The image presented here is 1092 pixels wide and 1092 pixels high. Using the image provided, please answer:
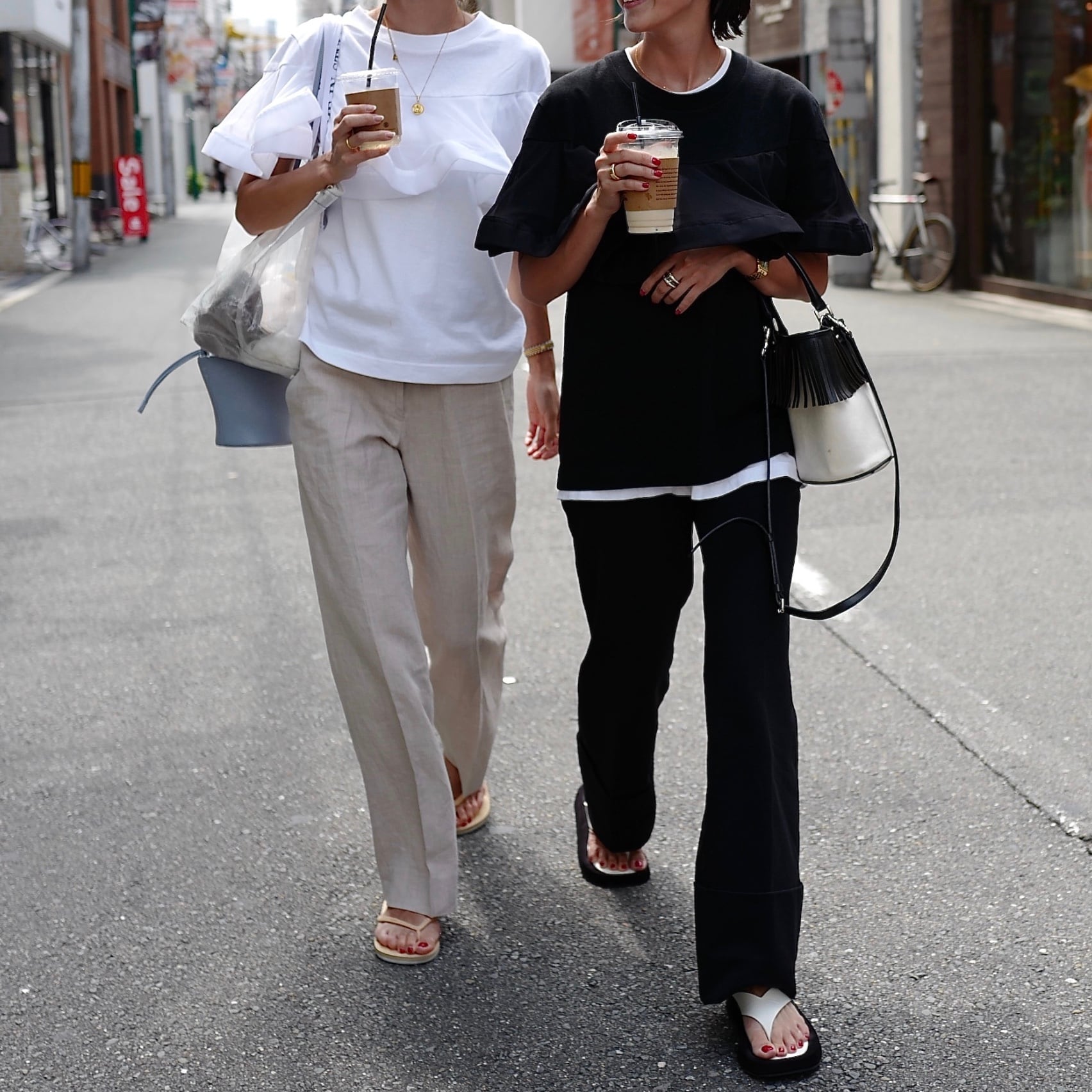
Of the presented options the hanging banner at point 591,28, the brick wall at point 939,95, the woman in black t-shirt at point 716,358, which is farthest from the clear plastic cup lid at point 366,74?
the hanging banner at point 591,28

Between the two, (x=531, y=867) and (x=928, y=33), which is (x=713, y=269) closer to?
(x=531, y=867)

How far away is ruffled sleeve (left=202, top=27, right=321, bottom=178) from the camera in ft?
9.77

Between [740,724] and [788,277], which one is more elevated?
[788,277]

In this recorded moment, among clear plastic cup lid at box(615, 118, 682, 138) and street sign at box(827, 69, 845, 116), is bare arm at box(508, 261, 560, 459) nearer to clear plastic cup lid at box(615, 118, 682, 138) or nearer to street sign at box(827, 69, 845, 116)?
clear plastic cup lid at box(615, 118, 682, 138)

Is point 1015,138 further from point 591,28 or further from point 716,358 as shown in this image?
point 591,28

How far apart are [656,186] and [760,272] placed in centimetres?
30

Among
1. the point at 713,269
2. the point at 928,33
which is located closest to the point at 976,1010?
the point at 713,269

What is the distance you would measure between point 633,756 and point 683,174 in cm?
115

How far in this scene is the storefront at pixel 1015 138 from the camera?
15422 mm

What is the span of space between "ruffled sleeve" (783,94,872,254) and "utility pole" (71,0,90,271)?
2312cm

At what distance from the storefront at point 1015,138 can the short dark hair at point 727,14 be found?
42.9ft

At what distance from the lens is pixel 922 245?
17.7 m

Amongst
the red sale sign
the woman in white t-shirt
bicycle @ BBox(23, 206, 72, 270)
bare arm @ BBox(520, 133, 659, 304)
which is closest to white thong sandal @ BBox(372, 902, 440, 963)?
the woman in white t-shirt

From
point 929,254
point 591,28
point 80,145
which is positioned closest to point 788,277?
point 929,254
